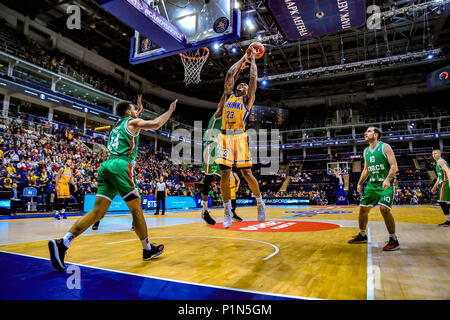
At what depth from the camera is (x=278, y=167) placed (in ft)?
132

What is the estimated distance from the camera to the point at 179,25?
6.82m

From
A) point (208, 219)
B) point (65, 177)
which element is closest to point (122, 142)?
point (208, 219)

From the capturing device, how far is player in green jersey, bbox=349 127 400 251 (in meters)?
4.09

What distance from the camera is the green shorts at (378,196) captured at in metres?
4.12

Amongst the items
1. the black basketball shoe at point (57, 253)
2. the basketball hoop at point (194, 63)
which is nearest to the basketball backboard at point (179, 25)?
the basketball hoop at point (194, 63)

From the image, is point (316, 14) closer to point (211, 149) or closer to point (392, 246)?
point (211, 149)

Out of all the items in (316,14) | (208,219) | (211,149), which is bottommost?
(208,219)

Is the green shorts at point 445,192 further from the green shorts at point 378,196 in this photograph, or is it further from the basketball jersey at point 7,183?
the basketball jersey at point 7,183

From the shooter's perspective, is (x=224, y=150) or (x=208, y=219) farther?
(x=208, y=219)

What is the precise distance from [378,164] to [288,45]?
21.4m

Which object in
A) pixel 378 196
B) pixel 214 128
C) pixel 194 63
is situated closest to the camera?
pixel 378 196

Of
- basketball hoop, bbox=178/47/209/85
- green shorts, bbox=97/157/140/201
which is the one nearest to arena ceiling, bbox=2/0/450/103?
basketball hoop, bbox=178/47/209/85

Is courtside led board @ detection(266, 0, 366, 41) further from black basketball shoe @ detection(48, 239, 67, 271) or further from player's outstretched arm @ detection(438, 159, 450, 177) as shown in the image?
black basketball shoe @ detection(48, 239, 67, 271)
